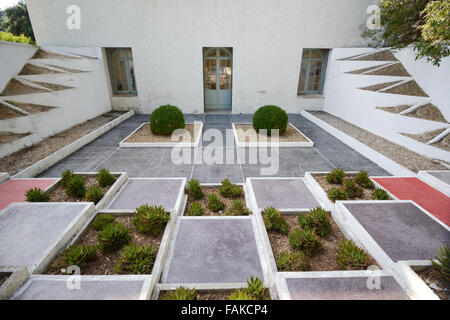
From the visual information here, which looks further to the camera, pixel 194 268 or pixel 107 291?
pixel 194 268

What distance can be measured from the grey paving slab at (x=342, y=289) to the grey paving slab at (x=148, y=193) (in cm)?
251

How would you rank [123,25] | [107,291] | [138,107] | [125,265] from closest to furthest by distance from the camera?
1. [107,291]
2. [125,265]
3. [123,25]
4. [138,107]

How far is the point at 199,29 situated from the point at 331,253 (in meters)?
11.3

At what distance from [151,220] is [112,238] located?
1.90 ft

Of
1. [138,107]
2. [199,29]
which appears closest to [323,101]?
[199,29]

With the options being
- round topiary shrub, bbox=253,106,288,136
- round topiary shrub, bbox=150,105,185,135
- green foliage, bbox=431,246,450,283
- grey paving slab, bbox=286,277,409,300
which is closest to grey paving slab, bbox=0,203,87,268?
grey paving slab, bbox=286,277,409,300

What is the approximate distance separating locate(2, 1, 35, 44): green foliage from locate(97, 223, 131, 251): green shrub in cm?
2914

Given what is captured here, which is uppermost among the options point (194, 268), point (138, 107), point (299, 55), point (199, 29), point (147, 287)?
point (199, 29)

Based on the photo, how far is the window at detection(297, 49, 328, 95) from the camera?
11.9 metres

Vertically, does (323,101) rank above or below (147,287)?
above

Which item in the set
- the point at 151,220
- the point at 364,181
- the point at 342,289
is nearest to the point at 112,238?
the point at 151,220

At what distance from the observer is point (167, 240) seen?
3229 millimetres
